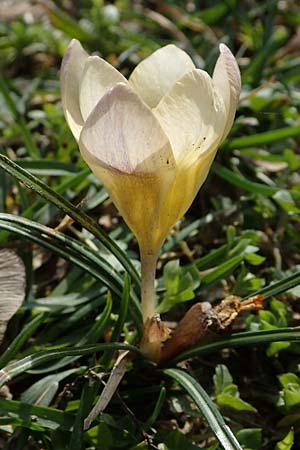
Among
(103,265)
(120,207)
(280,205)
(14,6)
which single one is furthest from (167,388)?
(14,6)

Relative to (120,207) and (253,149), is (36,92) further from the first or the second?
(120,207)

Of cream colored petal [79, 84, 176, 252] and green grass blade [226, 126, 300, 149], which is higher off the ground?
cream colored petal [79, 84, 176, 252]

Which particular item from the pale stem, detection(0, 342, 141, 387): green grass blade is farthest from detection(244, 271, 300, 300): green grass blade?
detection(0, 342, 141, 387): green grass blade

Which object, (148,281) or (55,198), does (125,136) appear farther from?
(148,281)

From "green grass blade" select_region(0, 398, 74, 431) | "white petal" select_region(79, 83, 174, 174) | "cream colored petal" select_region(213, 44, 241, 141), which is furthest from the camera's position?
"green grass blade" select_region(0, 398, 74, 431)

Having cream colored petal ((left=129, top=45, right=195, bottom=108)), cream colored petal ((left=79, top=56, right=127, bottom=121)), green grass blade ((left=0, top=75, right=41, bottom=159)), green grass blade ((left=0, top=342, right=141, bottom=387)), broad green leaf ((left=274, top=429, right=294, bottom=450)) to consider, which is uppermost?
cream colored petal ((left=79, top=56, right=127, bottom=121))

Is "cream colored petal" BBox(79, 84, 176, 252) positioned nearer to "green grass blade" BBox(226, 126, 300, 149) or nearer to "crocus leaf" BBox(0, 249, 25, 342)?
"crocus leaf" BBox(0, 249, 25, 342)

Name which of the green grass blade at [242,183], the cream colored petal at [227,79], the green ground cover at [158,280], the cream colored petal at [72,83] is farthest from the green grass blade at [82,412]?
the green grass blade at [242,183]
